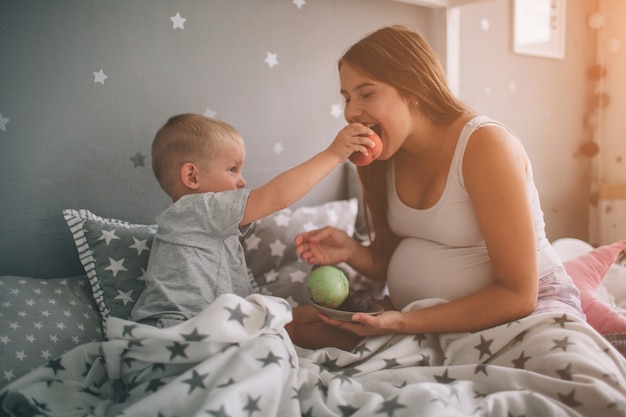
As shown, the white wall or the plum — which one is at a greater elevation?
the white wall

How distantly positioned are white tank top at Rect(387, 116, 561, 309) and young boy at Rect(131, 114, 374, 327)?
211 millimetres

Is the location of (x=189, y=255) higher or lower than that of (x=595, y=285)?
higher

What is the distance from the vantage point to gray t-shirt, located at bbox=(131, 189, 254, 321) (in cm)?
103

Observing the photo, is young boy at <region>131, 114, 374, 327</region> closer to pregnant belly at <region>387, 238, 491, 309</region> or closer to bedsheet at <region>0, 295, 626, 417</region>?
bedsheet at <region>0, 295, 626, 417</region>

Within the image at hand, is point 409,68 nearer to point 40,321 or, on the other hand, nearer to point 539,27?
point 40,321

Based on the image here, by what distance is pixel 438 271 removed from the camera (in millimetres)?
1122

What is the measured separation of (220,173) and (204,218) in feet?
0.51

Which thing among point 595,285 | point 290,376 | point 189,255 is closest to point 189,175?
point 189,255

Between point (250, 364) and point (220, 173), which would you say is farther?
point (220, 173)

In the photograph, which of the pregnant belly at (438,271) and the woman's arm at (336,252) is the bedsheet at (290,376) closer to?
the pregnant belly at (438,271)

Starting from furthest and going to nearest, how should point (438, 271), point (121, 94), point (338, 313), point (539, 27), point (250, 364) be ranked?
point (539, 27), point (121, 94), point (438, 271), point (338, 313), point (250, 364)

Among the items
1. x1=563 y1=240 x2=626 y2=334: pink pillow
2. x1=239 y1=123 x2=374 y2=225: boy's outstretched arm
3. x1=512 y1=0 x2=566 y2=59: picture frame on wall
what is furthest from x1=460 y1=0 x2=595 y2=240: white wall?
x1=239 y1=123 x2=374 y2=225: boy's outstretched arm

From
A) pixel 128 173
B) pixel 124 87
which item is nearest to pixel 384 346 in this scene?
pixel 128 173

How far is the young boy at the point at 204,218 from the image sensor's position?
1033 millimetres
